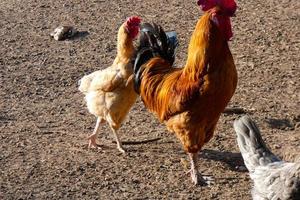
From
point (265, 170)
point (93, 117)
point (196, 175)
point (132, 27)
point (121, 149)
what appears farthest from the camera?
point (93, 117)

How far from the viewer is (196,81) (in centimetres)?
660

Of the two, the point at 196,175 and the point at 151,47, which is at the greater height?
the point at 151,47

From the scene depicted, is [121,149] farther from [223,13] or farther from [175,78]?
[223,13]

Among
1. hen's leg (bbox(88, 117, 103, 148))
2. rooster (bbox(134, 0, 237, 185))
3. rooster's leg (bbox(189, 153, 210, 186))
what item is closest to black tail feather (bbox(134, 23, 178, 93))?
rooster (bbox(134, 0, 237, 185))

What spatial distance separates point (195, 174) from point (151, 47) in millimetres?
1405

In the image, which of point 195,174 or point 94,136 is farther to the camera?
point 94,136

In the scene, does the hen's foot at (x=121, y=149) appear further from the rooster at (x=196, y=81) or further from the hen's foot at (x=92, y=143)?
the rooster at (x=196, y=81)

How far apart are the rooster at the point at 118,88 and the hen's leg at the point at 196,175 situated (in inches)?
35.2

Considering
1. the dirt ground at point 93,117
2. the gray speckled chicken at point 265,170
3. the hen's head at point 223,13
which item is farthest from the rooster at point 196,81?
the gray speckled chicken at point 265,170

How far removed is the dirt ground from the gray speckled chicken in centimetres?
93

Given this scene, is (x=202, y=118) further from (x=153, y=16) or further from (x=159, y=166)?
(x=153, y=16)

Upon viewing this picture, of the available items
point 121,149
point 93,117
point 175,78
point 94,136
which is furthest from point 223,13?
point 93,117

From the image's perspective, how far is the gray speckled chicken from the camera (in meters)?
5.41

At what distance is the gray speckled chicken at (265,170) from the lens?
541cm
